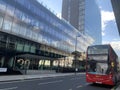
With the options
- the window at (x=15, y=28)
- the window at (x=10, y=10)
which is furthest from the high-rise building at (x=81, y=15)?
the window at (x=10, y=10)

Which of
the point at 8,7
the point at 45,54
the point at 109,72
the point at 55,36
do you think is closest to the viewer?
the point at 109,72

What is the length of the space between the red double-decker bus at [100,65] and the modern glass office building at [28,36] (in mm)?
13212

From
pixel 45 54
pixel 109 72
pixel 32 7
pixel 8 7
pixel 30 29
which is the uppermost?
pixel 32 7

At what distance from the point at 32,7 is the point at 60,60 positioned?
19.0 meters

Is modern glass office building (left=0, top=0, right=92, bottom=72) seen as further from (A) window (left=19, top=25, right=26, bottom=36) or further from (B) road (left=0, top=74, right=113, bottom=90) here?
(B) road (left=0, top=74, right=113, bottom=90)

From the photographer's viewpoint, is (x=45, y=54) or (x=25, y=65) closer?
(x=25, y=65)

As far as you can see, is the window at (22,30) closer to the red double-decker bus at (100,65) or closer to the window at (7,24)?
the window at (7,24)

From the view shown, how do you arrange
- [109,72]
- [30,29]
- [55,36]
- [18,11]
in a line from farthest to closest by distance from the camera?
[55,36], [30,29], [18,11], [109,72]

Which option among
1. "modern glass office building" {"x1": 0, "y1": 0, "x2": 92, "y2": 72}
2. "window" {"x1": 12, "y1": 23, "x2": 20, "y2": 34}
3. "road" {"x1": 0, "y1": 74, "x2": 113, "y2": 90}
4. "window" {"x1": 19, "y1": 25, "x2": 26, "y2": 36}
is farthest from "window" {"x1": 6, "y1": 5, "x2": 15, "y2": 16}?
"road" {"x1": 0, "y1": 74, "x2": 113, "y2": 90}

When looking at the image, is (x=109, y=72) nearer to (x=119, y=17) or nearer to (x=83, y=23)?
(x=119, y=17)

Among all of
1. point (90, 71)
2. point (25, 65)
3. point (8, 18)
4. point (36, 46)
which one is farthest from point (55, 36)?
point (90, 71)

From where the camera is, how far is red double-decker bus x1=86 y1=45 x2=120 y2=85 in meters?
16.4

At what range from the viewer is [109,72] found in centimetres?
1638

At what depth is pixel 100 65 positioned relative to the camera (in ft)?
54.3
